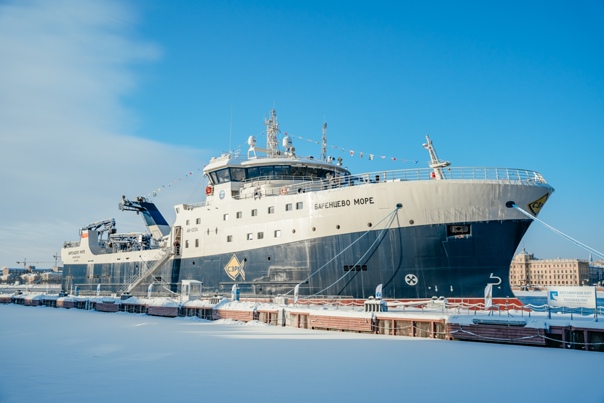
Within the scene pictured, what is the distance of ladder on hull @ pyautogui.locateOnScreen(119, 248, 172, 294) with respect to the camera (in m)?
34.3

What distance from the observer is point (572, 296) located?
16781mm

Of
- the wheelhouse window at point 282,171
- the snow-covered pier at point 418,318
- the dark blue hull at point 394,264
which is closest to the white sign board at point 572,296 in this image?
the snow-covered pier at point 418,318

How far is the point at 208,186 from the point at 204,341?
17.1m

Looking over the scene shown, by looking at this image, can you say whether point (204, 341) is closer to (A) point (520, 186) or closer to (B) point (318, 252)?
(B) point (318, 252)

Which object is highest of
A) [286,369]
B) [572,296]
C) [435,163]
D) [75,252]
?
[435,163]

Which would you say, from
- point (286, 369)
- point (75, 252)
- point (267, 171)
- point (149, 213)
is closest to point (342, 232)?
point (267, 171)

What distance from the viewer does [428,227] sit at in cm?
2181

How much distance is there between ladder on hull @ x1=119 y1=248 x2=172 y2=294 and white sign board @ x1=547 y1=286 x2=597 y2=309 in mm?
24903

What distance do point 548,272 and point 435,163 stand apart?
15268 cm

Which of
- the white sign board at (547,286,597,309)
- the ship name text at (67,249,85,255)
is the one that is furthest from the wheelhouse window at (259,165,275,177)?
the ship name text at (67,249,85,255)

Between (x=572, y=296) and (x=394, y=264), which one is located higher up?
(x=394, y=264)

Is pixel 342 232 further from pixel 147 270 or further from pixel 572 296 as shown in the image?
pixel 147 270

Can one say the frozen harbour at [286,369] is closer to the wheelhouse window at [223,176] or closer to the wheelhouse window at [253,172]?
the wheelhouse window at [253,172]

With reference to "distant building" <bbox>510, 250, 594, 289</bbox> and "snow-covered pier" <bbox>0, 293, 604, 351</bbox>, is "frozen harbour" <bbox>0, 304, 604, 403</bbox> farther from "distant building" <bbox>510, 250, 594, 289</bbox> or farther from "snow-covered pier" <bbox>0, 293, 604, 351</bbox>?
"distant building" <bbox>510, 250, 594, 289</bbox>
